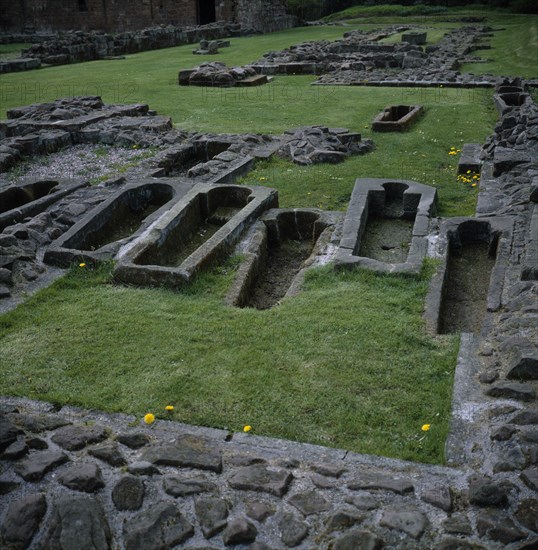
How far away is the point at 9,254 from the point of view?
A: 22.8 ft

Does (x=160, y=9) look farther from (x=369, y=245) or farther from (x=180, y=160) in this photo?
(x=369, y=245)

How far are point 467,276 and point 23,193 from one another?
20.0 feet

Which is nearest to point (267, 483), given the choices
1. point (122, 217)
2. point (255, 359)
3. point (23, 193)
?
point (255, 359)

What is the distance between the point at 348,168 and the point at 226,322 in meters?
5.21

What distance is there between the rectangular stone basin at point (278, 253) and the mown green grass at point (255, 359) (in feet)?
0.83

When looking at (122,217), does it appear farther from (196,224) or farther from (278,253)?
(278,253)

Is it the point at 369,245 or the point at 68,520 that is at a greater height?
the point at 68,520

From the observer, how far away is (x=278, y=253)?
7.88 metres

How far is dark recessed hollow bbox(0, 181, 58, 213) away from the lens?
920cm

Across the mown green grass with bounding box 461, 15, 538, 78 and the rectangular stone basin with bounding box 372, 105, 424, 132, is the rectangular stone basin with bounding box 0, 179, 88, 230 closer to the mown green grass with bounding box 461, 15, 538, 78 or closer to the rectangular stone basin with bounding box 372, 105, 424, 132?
the rectangular stone basin with bounding box 372, 105, 424, 132

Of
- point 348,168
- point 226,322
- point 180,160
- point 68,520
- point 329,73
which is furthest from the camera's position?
point 329,73

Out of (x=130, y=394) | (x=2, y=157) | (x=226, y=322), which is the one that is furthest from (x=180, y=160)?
(x=130, y=394)

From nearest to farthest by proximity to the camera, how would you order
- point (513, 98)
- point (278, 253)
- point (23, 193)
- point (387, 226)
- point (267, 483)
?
point (267, 483), point (278, 253), point (387, 226), point (23, 193), point (513, 98)

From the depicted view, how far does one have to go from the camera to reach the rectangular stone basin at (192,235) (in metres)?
6.50
